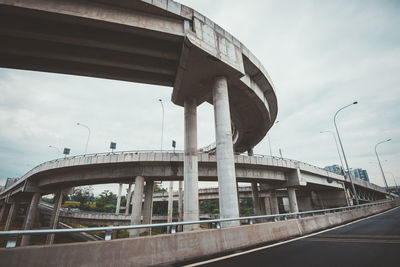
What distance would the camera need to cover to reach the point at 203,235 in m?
6.40

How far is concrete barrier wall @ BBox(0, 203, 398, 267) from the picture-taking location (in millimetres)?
3738

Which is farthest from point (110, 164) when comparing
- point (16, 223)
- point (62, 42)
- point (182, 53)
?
point (16, 223)

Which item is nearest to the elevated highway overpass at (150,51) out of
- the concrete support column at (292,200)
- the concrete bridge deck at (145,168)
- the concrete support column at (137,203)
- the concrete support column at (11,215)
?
the concrete bridge deck at (145,168)

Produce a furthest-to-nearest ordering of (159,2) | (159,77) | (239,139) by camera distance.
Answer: (239,139), (159,77), (159,2)

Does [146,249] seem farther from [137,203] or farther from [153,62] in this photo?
[137,203]

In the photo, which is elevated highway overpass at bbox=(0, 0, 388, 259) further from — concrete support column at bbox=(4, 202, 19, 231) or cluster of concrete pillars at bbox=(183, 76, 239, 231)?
concrete support column at bbox=(4, 202, 19, 231)

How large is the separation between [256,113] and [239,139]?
29.6ft

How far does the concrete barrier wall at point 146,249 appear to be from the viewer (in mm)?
3738

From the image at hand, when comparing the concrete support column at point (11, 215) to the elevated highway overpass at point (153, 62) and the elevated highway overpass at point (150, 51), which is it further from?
the elevated highway overpass at point (150, 51)

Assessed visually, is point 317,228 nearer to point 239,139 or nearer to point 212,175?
point 212,175

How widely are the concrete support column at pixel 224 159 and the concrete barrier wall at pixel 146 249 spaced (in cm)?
315

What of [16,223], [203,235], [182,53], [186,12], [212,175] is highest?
[186,12]

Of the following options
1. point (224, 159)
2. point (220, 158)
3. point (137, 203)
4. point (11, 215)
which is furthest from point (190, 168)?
point (11, 215)

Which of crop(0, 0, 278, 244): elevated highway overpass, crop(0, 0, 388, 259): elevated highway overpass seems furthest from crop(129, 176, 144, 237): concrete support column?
crop(0, 0, 278, 244): elevated highway overpass
